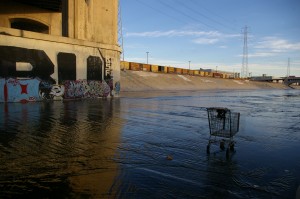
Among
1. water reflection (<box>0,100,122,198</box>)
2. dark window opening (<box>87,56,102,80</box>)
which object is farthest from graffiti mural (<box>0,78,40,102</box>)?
water reflection (<box>0,100,122,198</box>)

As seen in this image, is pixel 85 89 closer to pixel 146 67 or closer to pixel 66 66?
pixel 66 66

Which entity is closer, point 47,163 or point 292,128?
point 47,163

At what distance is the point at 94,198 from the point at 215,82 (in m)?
88.5

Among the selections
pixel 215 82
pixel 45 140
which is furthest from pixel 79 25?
pixel 215 82

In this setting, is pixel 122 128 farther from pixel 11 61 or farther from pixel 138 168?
pixel 11 61

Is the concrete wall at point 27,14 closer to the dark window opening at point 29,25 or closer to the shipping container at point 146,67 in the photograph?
the dark window opening at point 29,25

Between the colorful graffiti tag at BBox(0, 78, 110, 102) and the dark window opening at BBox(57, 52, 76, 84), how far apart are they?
1.63 ft

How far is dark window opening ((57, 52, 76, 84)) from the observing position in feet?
83.8

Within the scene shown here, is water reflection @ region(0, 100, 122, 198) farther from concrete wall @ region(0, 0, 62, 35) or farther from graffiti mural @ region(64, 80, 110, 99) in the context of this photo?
concrete wall @ region(0, 0, 62, 35)

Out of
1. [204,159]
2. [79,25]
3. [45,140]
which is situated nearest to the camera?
[204,159]

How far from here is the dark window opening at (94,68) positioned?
28.4m

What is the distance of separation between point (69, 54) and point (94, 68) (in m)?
3.34

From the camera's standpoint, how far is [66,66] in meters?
26.1

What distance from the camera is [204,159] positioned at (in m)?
6.79
